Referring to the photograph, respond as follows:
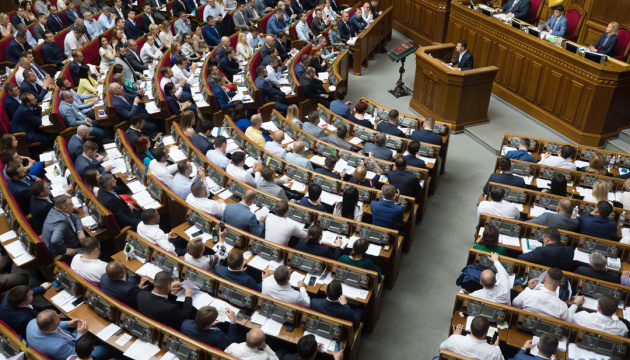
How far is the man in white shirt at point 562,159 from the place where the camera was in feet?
23.5

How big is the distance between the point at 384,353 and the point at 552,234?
2.29 metres

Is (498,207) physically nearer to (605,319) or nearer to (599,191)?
(599,191)

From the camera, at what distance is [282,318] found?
4.90m

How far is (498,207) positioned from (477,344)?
2355 millimetres

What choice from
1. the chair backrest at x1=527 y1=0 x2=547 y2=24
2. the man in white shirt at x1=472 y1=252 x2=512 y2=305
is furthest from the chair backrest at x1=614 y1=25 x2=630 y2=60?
the man in white shirt at x1=472 y1=252 x2=512 y2=305

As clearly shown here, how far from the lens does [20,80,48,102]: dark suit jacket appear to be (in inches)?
360

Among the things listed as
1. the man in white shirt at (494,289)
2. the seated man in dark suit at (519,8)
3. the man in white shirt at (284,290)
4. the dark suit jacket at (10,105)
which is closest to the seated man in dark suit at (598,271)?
the man in white shirt at (494,289)

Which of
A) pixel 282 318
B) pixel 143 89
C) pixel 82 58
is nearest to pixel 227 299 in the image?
pixel 282 318

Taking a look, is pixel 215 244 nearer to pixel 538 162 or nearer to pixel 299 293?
pixel 299 293

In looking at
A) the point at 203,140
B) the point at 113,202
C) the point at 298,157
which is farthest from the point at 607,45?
the point at 113,202

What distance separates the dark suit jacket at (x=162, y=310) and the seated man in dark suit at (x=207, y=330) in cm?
18

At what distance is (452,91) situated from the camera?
31.0 ft

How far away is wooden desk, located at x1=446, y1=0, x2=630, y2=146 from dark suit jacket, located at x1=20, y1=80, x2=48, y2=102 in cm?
888

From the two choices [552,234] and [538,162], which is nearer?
[552,234]
